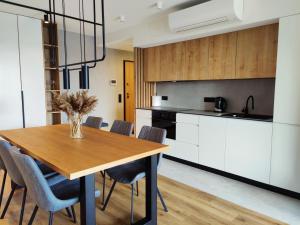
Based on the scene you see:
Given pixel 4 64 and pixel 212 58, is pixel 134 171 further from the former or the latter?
pixel 4 64

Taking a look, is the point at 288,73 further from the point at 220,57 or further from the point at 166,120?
the point at 166,120

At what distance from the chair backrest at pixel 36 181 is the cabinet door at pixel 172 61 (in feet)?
9.60

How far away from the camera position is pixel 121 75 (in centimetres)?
610

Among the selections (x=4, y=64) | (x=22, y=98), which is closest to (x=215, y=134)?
(x=22, y=98)

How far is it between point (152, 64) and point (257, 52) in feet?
6.59

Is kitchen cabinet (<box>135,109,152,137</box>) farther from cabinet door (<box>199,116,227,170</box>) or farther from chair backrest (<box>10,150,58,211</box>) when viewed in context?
chair backrest (<box>10,150,58,211</box>)

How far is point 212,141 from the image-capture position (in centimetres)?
321

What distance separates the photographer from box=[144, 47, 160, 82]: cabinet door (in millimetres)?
4230

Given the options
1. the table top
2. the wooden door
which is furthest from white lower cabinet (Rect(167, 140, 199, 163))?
the wooden door

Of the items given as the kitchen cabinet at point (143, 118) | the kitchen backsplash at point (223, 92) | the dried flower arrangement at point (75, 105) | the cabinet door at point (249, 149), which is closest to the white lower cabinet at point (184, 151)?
the cabinet door at point (249, 149)

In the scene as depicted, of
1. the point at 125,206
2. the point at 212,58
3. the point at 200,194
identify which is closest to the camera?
the point at 125,206

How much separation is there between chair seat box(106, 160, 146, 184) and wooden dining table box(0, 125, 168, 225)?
0.42 feet

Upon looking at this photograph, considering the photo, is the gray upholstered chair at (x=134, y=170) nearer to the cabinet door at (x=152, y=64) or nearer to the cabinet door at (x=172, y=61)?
the cabinet door at (x=172, y=61)

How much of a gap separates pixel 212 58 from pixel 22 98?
3.41m
